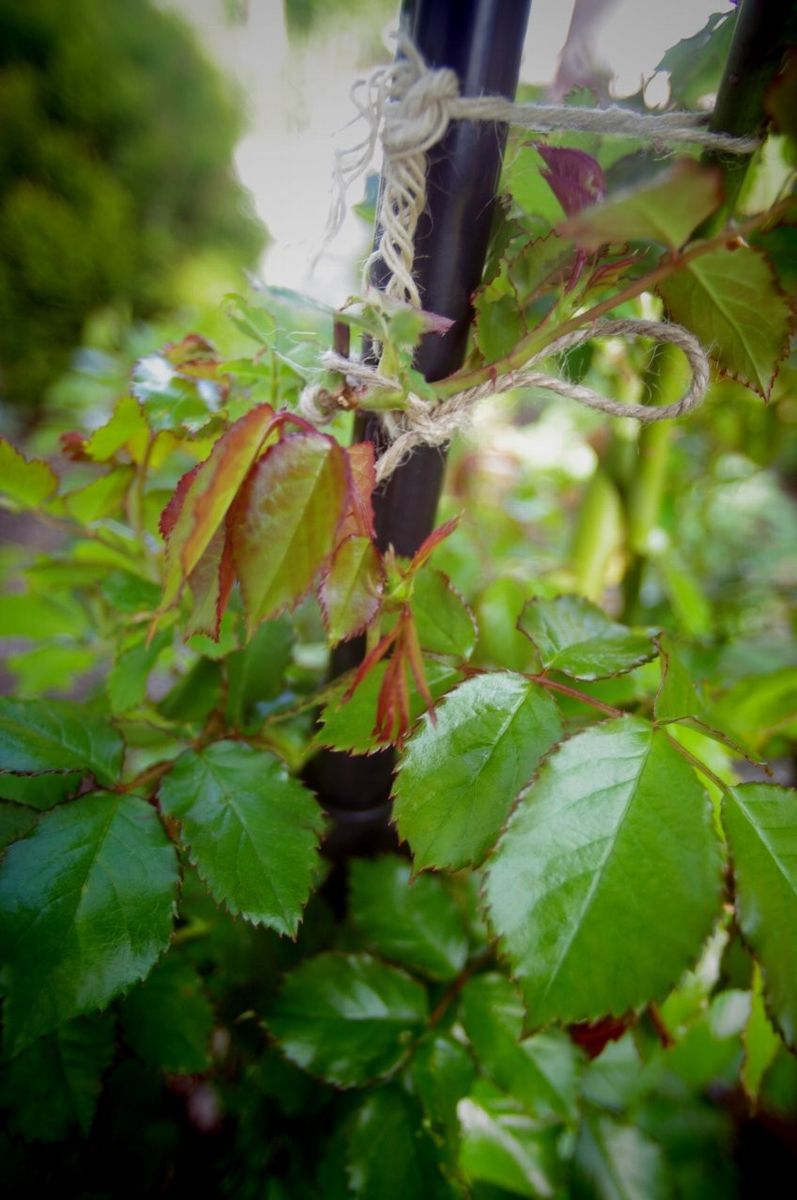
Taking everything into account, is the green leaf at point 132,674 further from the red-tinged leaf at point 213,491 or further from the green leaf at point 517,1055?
the green leaf at point 517,1055

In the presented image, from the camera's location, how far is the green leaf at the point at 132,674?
0.42 meters

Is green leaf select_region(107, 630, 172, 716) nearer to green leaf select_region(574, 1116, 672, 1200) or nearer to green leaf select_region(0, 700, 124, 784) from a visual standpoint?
green leaf select_region(0, 700, 124, 784)

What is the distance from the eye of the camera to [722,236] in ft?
0.80

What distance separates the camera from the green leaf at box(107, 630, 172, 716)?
420 millimetres

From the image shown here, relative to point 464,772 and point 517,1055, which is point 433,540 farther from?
point 517,1055

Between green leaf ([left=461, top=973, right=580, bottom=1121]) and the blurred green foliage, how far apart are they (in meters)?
2.04

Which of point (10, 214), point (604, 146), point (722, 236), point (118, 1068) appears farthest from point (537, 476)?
point (10, 214)

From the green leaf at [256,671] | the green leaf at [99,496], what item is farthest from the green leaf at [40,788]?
the green leaf at [99,496]

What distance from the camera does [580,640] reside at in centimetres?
37

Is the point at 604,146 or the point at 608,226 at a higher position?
the point at 604,146

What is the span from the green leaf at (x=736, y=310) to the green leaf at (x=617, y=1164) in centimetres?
55

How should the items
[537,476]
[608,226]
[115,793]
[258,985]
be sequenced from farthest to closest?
[537,476]
[258,985]
[115,793]
[608,226]

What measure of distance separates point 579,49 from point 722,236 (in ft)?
0.67

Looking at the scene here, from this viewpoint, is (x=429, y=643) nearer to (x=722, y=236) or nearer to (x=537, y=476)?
(x=722, y=236)
